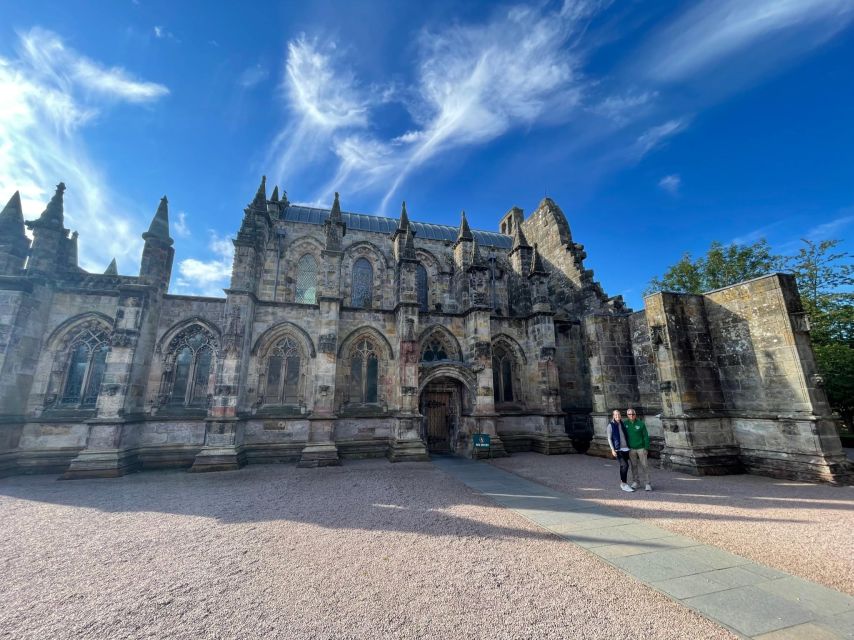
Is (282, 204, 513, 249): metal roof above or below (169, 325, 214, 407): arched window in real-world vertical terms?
above

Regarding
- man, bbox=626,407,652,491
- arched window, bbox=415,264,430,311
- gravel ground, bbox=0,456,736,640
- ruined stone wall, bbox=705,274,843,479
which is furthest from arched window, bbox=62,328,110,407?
ruined stone wall, bbox=705,274,843,479

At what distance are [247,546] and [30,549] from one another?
3503mm

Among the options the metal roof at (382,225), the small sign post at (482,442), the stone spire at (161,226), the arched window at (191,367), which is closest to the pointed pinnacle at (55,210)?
the stone spire at (161,226)

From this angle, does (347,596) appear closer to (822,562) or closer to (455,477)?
(822,562)

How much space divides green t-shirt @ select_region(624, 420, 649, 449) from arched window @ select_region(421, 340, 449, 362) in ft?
26.9

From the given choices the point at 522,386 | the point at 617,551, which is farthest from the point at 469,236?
the point at 617,551

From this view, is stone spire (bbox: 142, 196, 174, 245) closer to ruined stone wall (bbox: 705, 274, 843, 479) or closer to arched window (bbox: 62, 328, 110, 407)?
arched window (bbox: 62, 328, 110, 407)

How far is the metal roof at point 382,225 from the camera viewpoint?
20.8 metres

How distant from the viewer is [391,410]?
1402 centimetres

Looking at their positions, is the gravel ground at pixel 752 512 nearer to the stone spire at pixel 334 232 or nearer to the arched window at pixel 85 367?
the stone spire at pixel 334 232

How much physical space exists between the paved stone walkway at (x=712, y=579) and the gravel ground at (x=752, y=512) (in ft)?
1.23

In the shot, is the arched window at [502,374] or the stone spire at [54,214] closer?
the stone spire at [54,214]

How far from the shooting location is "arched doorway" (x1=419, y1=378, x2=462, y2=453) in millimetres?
15672

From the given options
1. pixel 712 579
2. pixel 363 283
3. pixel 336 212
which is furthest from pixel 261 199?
pixel 712 579
